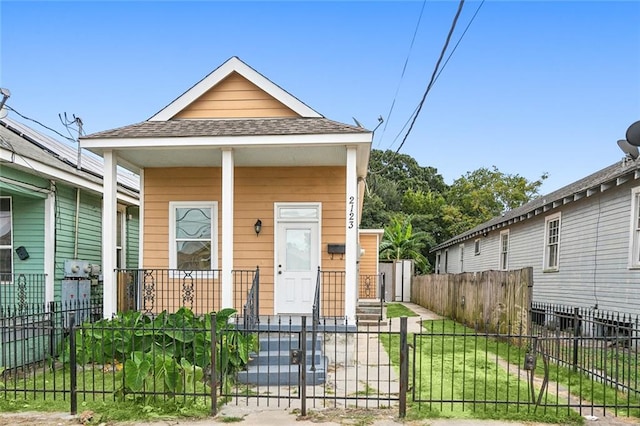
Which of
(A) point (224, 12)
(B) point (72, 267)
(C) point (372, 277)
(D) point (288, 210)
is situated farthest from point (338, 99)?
(B) point (72, 267)

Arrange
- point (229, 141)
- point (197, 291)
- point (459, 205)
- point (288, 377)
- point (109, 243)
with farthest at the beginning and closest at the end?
point (459, 205)
point (197, 291)
point (109, 243)
point (229, 141)
point (288, 377)

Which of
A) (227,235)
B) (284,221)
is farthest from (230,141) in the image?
(284,221)

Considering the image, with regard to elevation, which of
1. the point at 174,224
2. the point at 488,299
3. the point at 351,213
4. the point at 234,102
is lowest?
the point at 488,299

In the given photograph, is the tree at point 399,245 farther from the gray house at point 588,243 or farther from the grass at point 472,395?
the grass at point 472,395

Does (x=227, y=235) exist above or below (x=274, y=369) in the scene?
above

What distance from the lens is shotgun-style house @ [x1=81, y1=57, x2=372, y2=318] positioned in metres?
9.53

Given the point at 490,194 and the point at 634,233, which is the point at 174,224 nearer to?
the point at 634,233

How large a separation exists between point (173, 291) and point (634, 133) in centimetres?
838

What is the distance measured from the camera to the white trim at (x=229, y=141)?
8.11 metres

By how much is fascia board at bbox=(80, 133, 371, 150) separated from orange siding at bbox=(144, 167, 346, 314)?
5.50 feet

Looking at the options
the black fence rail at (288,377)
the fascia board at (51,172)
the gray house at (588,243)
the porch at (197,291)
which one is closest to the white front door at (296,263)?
the porch at (197,291)

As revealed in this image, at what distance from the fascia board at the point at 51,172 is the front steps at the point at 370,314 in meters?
6.68

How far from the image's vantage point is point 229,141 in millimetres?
8281

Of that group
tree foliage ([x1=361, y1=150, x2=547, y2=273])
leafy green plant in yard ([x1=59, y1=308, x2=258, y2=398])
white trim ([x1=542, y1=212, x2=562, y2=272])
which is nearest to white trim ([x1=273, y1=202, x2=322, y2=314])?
leafy green plant in yard ([x1=59, y1=308, x2=258, y2=398])
